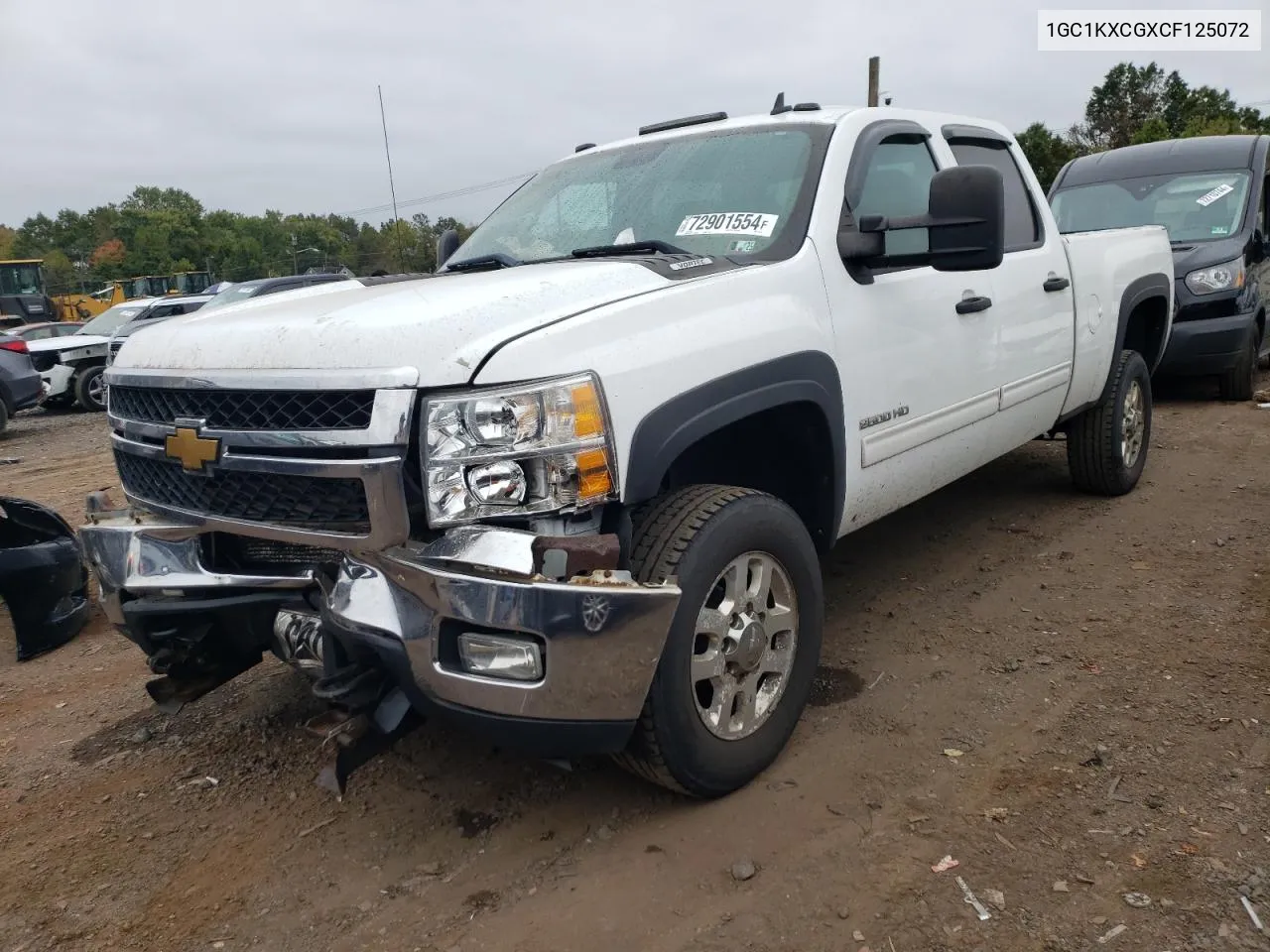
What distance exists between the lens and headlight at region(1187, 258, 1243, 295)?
25.6ft

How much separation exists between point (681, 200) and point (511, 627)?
1850 mm

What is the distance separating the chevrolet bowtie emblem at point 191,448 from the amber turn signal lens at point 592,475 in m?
0.92

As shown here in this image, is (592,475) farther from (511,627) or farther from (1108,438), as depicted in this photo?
(1108,438)

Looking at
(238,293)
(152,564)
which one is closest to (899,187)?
(152,564)

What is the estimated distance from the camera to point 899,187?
3.67 metres

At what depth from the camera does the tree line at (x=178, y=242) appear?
69.8 meters

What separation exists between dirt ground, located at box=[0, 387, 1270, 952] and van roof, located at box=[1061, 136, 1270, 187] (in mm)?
6001

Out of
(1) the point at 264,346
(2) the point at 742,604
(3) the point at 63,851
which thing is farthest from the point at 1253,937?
(3) the point at 63,851

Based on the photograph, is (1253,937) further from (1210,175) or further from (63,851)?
(1210,175)

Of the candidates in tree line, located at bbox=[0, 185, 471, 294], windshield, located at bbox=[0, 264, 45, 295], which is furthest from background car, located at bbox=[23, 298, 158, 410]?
tree line, located at bbox=[0, 185, 471, 294]

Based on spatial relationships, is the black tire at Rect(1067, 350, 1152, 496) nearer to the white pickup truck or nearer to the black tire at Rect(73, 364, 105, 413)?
the white pickup truck

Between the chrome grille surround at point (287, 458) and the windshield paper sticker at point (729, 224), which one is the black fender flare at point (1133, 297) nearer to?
the windshield paper sticker at point (729, 224)

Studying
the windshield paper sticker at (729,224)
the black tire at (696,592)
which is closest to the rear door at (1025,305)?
the windshield paper sticker at (729,224)

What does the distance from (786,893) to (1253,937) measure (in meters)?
0.97
